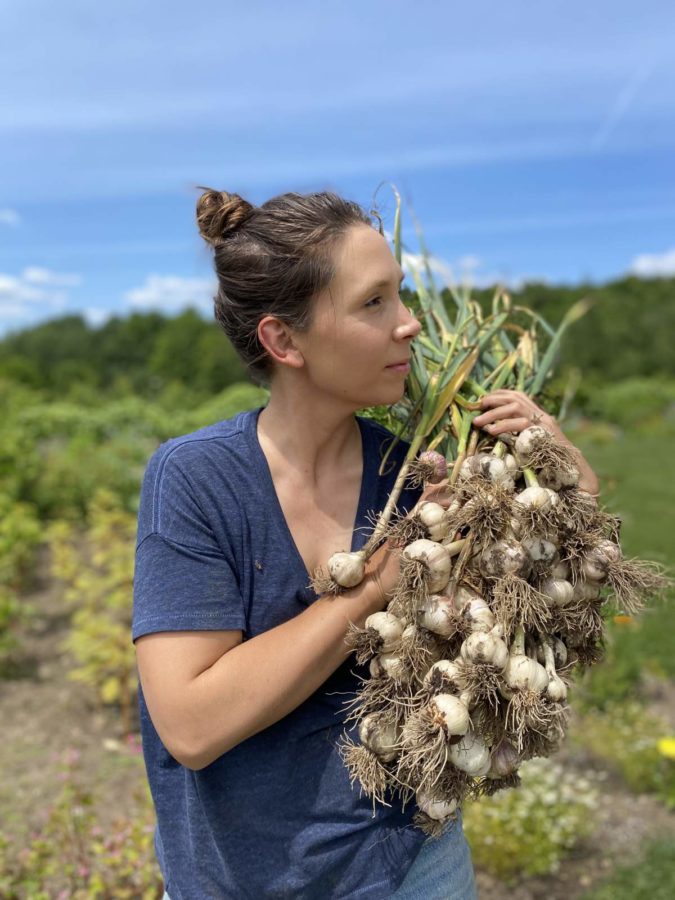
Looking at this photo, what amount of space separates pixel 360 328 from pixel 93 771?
3.16m

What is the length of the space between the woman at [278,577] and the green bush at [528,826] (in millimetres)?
1895

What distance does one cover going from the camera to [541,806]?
342cm

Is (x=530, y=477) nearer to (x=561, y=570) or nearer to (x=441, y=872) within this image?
(x=561, y=570)

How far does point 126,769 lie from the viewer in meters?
3.85

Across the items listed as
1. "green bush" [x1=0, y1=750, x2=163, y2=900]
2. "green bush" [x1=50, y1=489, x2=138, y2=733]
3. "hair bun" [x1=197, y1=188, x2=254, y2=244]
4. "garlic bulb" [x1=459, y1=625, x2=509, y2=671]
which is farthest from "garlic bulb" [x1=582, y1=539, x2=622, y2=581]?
"green bush" [x1=50, y1=489, x2=138, y2=733]

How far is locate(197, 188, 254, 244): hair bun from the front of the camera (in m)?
1.42

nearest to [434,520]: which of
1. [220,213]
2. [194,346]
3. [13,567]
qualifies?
[220,213]

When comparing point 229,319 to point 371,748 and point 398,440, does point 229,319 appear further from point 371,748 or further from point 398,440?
point 371,748

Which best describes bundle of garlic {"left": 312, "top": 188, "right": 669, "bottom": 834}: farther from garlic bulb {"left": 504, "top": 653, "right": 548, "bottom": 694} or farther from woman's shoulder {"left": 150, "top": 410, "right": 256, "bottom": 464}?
woman's shoulder {"left": 150, "top": 410, "right": 256, "bottom": 464}

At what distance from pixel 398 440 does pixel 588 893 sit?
2.34 m

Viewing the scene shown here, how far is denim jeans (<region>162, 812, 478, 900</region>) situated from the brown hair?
0.95m

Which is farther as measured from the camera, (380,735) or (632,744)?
(632,744)

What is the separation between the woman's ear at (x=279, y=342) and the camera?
1.43 metres

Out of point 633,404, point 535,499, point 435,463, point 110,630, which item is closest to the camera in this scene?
point 535,499
